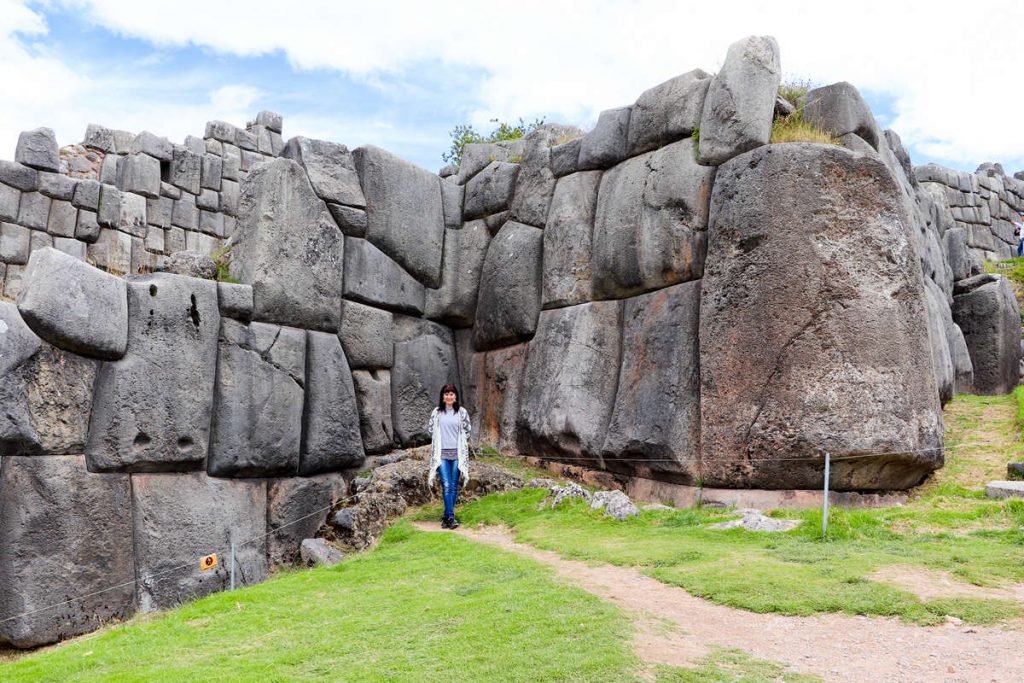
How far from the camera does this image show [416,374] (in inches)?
543

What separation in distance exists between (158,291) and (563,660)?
7611mm

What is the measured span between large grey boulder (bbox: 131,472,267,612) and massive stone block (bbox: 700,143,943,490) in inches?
233

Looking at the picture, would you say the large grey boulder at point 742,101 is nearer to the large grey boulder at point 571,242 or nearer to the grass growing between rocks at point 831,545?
the large grey boulder at point 571,242

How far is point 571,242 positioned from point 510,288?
1.39m

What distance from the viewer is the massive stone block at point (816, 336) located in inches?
367

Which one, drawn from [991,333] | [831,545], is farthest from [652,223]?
[991,333]

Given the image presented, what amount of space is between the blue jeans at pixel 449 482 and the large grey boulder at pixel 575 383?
193 centimetres

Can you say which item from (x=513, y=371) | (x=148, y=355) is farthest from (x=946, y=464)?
(x=148, y=355)

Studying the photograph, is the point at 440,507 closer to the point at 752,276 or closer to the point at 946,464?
the point at 752,276

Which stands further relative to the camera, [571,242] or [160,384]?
[571,242]

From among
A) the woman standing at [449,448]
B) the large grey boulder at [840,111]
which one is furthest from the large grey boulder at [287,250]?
the large grey boulder at [840,111]

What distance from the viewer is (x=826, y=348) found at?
939 centimetres

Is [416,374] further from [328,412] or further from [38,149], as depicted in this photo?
[38,149]

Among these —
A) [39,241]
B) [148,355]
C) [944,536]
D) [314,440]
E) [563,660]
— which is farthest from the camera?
[39,241]
